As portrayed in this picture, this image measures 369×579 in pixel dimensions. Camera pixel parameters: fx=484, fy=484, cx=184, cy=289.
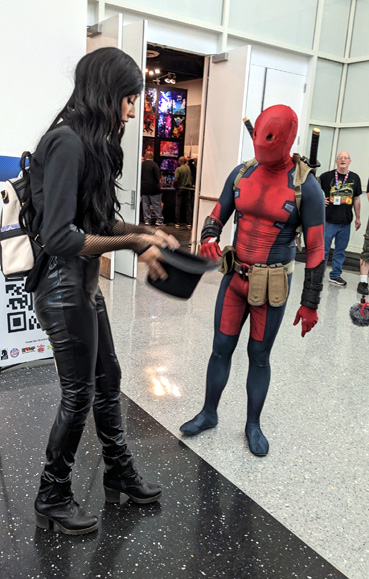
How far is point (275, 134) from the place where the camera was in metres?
1.93

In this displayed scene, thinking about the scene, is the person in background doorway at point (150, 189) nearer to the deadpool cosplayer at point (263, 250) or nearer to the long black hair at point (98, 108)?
the deadpool cosplayer at point (263, 250)

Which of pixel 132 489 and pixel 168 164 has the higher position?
pixel 168 164

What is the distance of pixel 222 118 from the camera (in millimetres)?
6055

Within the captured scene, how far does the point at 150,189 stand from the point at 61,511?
28.4 ft

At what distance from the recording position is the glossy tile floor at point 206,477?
1.61 metres

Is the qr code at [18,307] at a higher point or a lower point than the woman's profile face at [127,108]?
lower

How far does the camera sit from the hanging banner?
257 cm

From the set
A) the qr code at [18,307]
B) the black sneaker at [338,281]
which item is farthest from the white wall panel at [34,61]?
the black sneaker at [338,281]

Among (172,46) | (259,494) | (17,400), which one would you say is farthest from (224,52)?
(259,494)

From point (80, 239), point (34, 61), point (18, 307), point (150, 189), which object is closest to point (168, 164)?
point (150, 189)

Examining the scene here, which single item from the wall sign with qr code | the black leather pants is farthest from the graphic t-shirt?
the black leather pants

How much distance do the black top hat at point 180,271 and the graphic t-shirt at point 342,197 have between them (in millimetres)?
4598

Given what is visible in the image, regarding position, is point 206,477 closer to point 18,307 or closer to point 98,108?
point 18,307

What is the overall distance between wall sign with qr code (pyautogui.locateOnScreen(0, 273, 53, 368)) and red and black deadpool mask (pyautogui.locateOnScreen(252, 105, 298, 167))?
4.57ft
